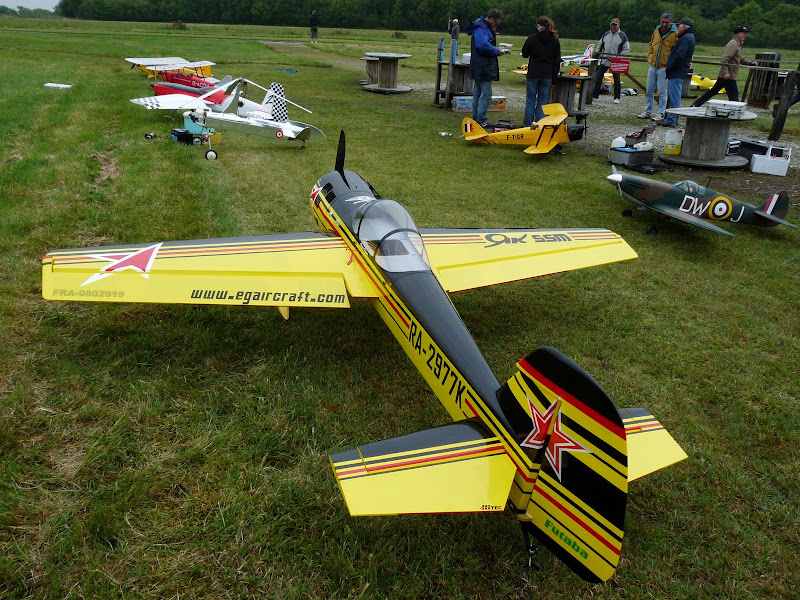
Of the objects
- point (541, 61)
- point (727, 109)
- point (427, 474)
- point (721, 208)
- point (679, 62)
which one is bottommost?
point (427, 474)

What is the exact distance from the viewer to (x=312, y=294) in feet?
15.9

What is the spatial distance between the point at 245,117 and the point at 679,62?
448 inches

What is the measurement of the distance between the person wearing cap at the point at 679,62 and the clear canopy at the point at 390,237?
12225 millimetres

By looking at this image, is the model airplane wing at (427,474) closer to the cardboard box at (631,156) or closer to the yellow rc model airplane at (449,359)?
the yellow rc model airplane at (449,359)

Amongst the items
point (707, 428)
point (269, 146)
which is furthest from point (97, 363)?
point (269, 146)

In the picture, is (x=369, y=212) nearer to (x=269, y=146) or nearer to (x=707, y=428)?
(x=707, y=428)

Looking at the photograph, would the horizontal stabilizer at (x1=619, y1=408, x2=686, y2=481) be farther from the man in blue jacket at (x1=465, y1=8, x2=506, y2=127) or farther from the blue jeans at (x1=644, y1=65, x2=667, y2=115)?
the blue jeans at (x1=644, y1=65, x2=667, y2=115)

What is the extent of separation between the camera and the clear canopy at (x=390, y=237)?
15.3ft

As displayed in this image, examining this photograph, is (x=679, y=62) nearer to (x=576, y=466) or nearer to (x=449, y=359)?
(x=449, y=359)

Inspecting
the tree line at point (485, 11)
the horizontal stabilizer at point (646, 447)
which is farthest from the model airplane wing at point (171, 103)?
the tree line at point (485, 11)

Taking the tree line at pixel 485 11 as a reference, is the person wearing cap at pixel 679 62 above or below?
below

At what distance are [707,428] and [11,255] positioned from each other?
763 cm

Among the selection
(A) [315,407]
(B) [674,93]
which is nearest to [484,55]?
(B) [674,93]

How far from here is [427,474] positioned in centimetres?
282
